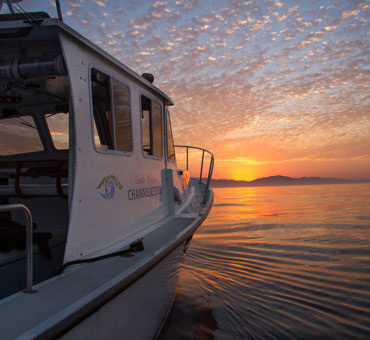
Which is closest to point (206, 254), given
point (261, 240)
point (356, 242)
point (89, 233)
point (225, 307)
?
point (261, 240)

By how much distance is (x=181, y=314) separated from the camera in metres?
3.99

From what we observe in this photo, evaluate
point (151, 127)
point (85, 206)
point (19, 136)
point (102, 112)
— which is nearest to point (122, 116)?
point (102, 112)

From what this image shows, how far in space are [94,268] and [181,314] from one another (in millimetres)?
2348

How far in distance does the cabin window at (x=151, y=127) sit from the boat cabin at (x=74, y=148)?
2cm

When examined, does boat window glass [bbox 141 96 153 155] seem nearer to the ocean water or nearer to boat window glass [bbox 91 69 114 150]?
boat window glass [bbox 91 69 114 150]

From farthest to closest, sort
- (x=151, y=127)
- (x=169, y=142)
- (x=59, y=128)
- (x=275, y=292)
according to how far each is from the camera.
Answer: (x=169, y=142)
(x=275, y=292)
(x=59, y=128)
(x=151, y=127)

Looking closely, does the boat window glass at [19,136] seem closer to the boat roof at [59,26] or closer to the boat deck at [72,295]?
the boat roof at [59,26]

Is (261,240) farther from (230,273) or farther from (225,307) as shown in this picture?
(225,307)

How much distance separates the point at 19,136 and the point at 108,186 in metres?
2.71

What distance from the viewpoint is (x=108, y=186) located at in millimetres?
2721

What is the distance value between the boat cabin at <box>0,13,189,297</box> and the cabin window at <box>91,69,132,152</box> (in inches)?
0.4

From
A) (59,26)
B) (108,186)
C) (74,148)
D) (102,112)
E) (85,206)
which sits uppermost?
(59,26)

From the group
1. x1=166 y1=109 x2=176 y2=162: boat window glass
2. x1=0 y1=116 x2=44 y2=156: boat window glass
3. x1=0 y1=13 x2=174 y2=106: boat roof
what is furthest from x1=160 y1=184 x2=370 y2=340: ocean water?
x1=0 y1=116 x2=44 y2=156: boat window glass

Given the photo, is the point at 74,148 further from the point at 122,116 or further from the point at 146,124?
the point at 146,124
